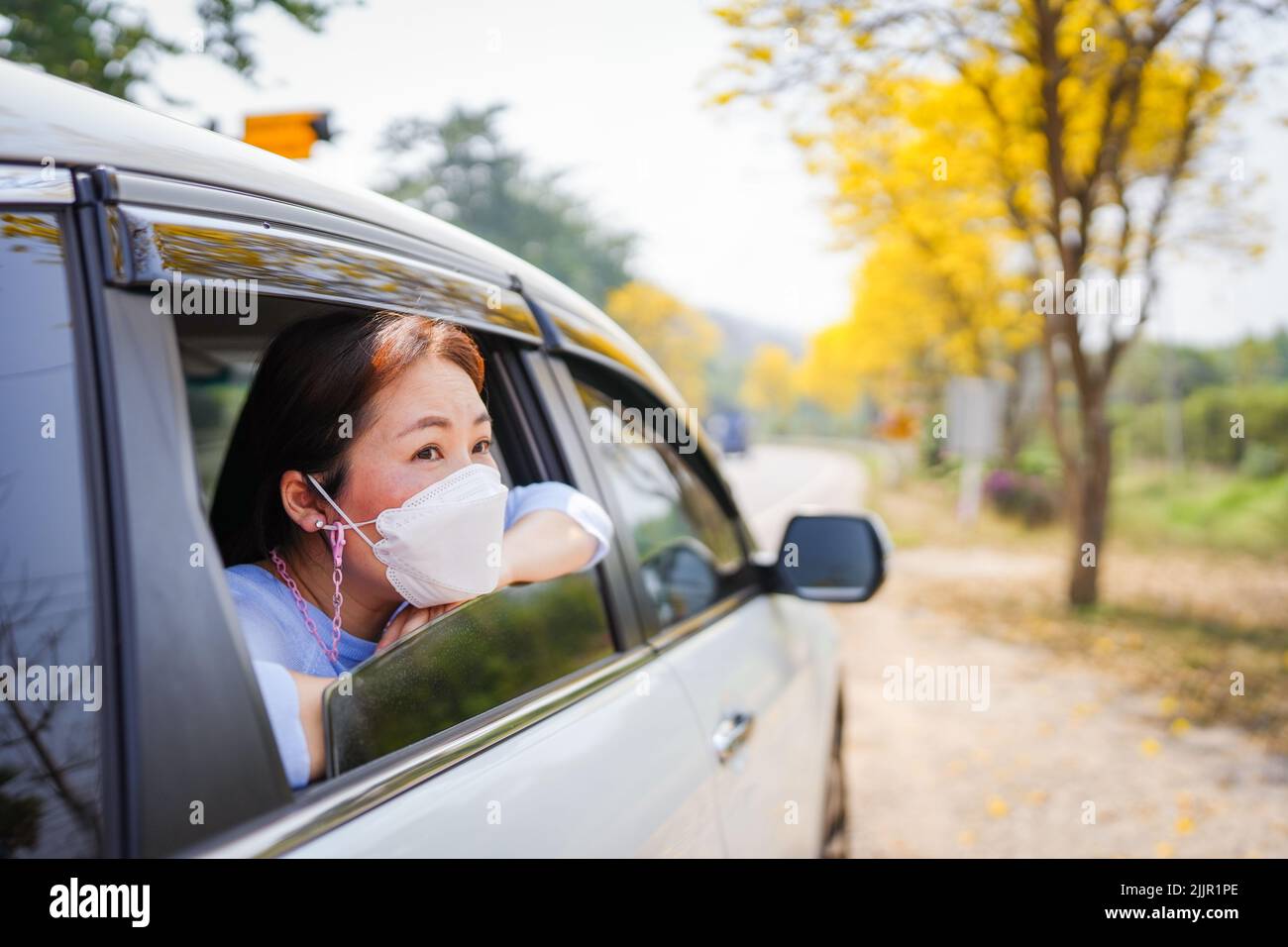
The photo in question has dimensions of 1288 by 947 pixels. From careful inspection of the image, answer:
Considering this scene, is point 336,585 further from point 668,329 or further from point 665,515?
point 668,329

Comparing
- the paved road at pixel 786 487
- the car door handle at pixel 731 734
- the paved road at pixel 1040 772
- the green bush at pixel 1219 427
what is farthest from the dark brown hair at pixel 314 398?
the green bush at pixel 1219 427

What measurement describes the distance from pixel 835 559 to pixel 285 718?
1.96 meters

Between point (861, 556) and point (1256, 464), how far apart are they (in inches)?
903

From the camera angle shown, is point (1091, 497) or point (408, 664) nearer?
point (408, 664)

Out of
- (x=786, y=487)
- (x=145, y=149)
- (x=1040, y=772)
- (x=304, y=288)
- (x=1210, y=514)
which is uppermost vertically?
(x=145, y=149)

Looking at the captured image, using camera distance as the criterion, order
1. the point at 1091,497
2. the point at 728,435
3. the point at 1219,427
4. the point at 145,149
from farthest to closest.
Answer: the point at 728,435 → the point at 1219,427 → the point at 1091,497 → the point at 145,149

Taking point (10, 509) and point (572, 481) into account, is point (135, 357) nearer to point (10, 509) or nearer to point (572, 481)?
point (10, 509)

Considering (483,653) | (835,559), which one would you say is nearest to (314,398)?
(483,653)

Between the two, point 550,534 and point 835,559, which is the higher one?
point 550,534

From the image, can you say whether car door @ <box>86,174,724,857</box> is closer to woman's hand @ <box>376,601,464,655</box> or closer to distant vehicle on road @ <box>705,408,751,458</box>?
woman's hand @ <box>376,601,464,655</box>

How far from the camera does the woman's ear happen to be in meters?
1.39

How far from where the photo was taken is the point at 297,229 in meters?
1.33

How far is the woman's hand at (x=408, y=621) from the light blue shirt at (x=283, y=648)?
24 millimetres

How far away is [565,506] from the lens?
186 centimetres
